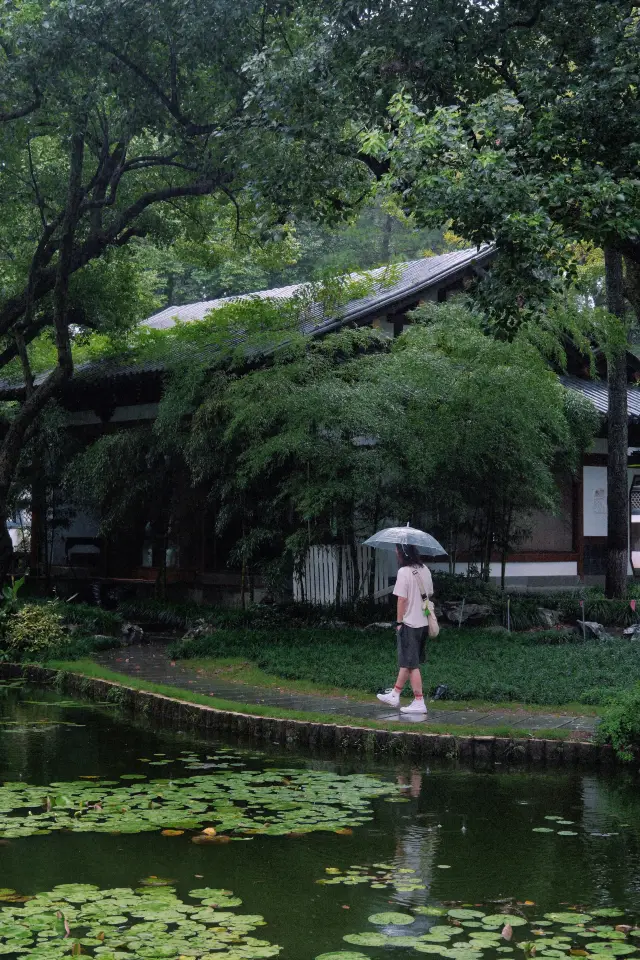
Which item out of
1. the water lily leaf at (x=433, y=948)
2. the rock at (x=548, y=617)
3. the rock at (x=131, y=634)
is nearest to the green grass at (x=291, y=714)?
the rock at (x=131, y=634)

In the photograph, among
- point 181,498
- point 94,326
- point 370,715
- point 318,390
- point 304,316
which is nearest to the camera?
point 370,715

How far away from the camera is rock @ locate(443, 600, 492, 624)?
15109mm

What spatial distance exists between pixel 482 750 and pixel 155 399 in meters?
11.5

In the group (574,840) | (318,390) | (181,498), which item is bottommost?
(574,840)

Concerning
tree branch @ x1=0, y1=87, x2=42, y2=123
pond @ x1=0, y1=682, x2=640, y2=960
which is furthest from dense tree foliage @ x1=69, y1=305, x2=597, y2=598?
pond @ x1=0, y1=682, x2=640, y2=960

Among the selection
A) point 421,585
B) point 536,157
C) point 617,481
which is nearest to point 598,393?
point 617,481

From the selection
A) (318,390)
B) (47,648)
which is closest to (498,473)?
(318,390)

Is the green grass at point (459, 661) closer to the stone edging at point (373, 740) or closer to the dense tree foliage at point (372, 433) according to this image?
the stone edging at point (373, 740)

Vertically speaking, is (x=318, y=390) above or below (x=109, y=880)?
above

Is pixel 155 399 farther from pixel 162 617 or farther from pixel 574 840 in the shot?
pixel 574 840

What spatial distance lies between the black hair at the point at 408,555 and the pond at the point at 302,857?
2295mm

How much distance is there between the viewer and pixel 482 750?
8.59 metres

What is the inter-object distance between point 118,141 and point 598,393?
9.62m

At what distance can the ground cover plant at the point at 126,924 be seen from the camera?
4312mm
